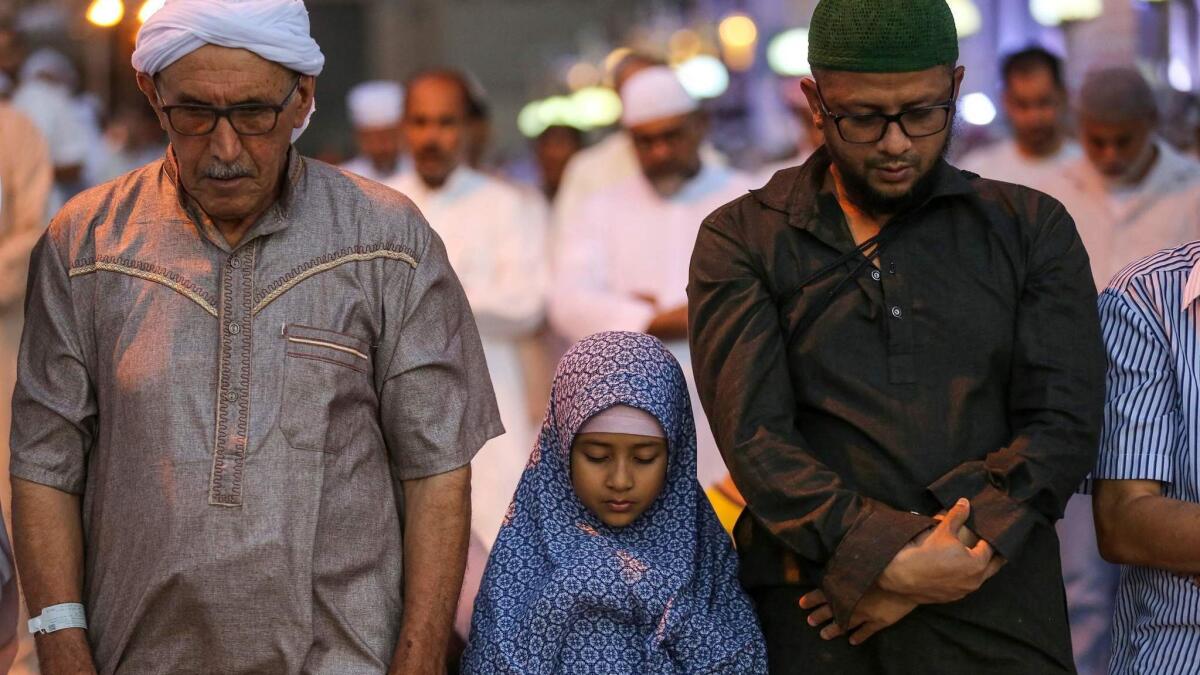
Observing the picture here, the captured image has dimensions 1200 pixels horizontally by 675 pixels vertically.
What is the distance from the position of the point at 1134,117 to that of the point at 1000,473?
14.0ft

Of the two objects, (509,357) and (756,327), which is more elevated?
(756,327)

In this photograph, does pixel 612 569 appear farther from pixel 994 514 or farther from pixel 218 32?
pixel 218 32

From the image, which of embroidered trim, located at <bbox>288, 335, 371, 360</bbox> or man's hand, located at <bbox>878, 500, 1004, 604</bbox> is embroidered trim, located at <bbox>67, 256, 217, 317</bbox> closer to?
embroidered trim, located at <bbox>288, 335, 371, 360</bbox>

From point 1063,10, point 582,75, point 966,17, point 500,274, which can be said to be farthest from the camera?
point 582,75

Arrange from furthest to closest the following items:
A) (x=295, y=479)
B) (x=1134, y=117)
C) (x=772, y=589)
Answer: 1. (x=1134, y=117)
2. (x=772, y=589)
3. (x=295, y=479)

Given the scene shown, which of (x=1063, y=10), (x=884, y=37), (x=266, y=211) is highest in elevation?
(x=1063, y=10)

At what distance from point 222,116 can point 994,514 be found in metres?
1.59

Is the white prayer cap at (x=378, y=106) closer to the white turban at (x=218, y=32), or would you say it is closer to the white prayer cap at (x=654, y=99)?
the white prayer cap at (x=654, y=99)

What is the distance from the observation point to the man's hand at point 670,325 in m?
6.49

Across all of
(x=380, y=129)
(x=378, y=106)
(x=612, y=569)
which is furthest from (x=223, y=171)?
(x=378, y=106)

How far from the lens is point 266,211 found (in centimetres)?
352

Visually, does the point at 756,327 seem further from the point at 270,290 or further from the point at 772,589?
the point at 270,290

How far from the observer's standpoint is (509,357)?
7535 mm

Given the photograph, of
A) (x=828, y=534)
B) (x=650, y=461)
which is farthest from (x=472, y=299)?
(x=828, y=534)
